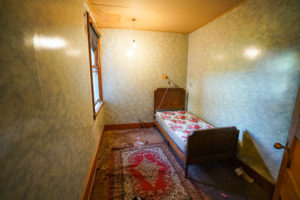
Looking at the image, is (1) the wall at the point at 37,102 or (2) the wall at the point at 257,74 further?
(2) the wall at the point at 257,74

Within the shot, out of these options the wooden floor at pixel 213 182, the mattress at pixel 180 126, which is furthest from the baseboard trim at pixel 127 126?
the wooden floor at pixel 213 182

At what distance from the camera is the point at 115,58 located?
310 centimetres

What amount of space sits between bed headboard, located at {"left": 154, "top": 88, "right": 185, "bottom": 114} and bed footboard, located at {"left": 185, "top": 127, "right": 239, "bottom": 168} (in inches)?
69.5

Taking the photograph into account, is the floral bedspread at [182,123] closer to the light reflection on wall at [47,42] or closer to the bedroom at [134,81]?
the bedroom at [134,81]

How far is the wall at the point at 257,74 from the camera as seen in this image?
54.9 inches

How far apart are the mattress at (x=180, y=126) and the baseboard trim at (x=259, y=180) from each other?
2.62 feet

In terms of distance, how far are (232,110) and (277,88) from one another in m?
0.71

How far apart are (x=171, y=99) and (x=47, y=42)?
2.99 meters

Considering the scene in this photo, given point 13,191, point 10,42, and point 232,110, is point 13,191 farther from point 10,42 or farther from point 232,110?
point 232,110

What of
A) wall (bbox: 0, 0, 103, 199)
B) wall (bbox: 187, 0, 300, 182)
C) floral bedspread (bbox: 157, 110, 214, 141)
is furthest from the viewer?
floral bedspread (bbox: 157, 110, 214, 141)

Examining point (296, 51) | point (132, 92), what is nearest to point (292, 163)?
point (296, 51)

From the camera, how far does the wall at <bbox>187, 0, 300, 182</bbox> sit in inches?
54.9

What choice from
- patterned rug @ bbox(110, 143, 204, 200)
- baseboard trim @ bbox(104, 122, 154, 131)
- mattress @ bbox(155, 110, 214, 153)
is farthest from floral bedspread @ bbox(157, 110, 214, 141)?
baseboard trim @ bbox(104, 122, 154, 131)

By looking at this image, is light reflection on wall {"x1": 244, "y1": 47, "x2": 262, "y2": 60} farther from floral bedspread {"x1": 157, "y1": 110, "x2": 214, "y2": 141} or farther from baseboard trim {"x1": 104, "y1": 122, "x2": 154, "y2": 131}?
baseboard trim {"x1": 104, "y1": 122, "x2": 154, "y2": 131}
